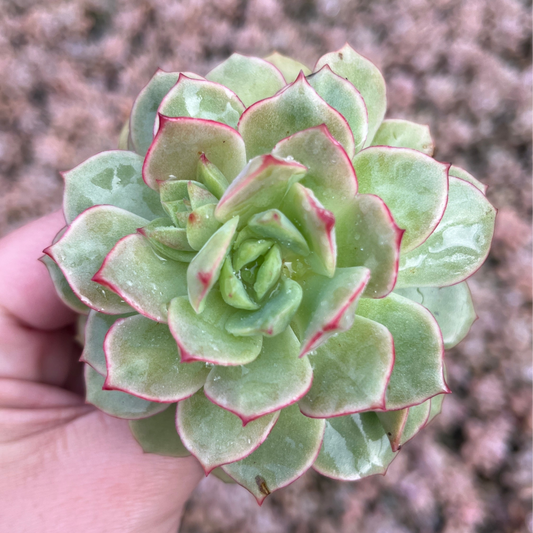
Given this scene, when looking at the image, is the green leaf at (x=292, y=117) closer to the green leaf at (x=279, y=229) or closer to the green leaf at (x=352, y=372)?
the green leaf at (x=279, y=229)

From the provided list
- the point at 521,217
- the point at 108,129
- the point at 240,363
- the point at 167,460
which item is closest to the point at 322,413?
the point at 240,363

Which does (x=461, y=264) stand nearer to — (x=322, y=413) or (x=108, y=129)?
(x=322, y=413)

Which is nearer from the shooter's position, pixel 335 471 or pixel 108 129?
pixel 335 471

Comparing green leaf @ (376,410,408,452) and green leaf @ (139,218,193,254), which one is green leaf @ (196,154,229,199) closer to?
green leaf @ (139,218,193,254)

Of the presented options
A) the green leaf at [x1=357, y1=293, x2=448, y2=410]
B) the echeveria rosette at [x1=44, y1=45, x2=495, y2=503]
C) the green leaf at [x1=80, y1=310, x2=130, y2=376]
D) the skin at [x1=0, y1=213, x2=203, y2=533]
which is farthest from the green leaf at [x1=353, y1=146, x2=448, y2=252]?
the skin at [x1=0, y1=213, x2=203, y2=533]

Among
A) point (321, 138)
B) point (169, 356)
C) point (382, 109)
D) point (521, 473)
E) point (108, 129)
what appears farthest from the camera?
point (108, 129)

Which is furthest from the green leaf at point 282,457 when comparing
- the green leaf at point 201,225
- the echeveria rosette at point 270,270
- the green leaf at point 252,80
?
the green leaf at point 252,80
